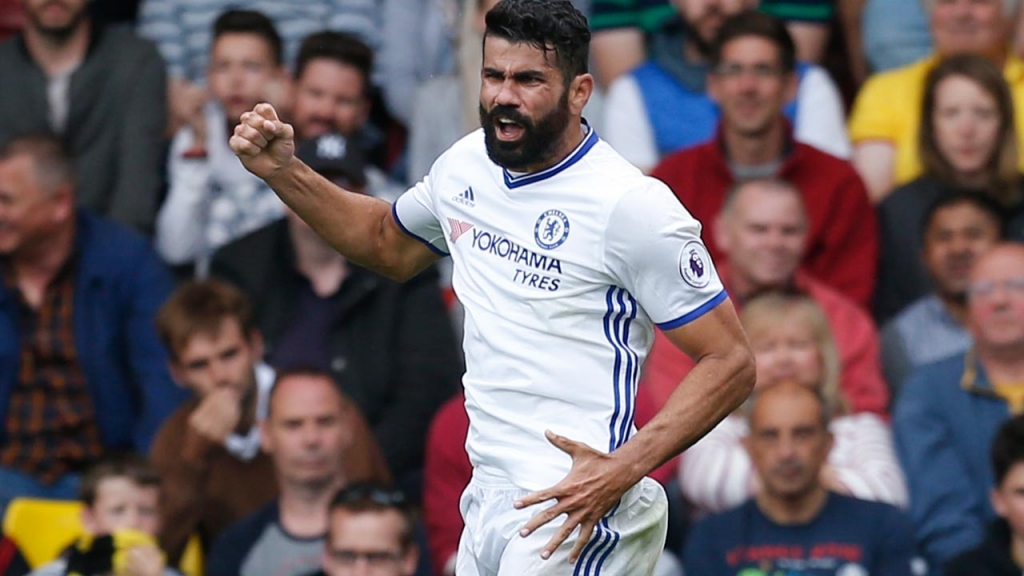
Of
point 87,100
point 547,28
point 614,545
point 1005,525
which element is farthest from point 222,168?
point 614,545

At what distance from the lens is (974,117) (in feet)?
26.8

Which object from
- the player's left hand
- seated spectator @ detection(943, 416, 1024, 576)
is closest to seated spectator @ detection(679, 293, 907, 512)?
seated spectator @ detection(943, 416, 1024, 576)

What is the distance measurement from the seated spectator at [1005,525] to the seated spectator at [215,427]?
6.99 feet

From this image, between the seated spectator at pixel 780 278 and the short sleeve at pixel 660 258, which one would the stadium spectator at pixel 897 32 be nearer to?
the seated spectator at pixel 780 278

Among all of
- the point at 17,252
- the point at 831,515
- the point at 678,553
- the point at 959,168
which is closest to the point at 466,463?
the point at 678,553

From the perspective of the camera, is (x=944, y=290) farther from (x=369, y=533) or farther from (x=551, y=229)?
(x=551, y=229)

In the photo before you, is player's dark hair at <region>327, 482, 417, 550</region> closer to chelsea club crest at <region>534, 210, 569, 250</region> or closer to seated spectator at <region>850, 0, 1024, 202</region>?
chelsea club crest at <region>534, 210, 569, 250</region>

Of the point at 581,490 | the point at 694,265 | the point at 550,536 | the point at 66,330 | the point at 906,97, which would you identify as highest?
the point at 906,97

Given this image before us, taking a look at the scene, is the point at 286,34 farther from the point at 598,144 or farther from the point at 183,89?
the point at 598,144

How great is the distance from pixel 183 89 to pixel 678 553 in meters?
3.24

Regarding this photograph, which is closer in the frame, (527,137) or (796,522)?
(527,137)

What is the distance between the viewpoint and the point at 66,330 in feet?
25.2

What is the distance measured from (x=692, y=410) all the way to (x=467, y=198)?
798 mm

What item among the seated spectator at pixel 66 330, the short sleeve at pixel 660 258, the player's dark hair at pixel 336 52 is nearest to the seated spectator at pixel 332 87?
the player's dark hair at pixel 336 52
